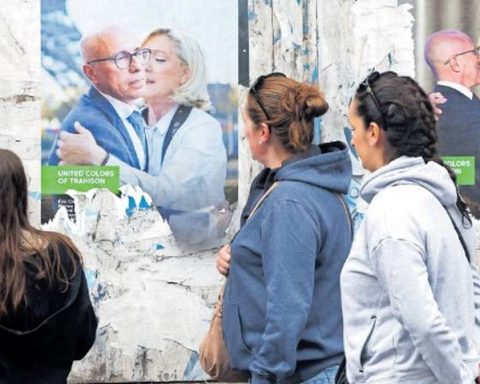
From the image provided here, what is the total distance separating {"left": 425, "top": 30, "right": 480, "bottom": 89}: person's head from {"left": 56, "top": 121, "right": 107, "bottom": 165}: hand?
1.91 metres

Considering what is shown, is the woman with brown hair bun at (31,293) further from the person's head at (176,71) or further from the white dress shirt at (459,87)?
the white dress shirt at (459,87)

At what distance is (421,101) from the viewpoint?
297 centimetres

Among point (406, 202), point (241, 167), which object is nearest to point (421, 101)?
point (406, 202)

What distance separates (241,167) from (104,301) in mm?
1046

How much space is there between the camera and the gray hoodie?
107 inches

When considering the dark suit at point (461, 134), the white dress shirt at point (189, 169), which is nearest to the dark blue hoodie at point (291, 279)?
the white dress shirt at point (189, 169)

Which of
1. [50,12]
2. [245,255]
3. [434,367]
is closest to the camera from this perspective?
[434,367]

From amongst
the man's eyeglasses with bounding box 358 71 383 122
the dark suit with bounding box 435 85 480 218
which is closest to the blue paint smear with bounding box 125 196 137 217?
the dark suit with bounding box 435 85 480 218

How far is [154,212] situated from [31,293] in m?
2.33

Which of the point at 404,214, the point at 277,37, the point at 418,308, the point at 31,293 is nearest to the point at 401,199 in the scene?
the point at 404,214

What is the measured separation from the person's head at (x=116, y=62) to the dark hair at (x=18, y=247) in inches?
88.7

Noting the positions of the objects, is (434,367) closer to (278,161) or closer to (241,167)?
(278,161)

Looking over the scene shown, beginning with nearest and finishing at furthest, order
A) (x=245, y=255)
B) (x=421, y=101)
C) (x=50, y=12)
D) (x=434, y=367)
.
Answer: (x=434, y=367), (x=421, y=101), (x=245, y=255), (x=50, y=12)

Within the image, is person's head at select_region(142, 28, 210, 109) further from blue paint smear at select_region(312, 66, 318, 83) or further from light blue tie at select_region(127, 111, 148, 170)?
blue paint smear at select_region(312, 66, 318, 83)
